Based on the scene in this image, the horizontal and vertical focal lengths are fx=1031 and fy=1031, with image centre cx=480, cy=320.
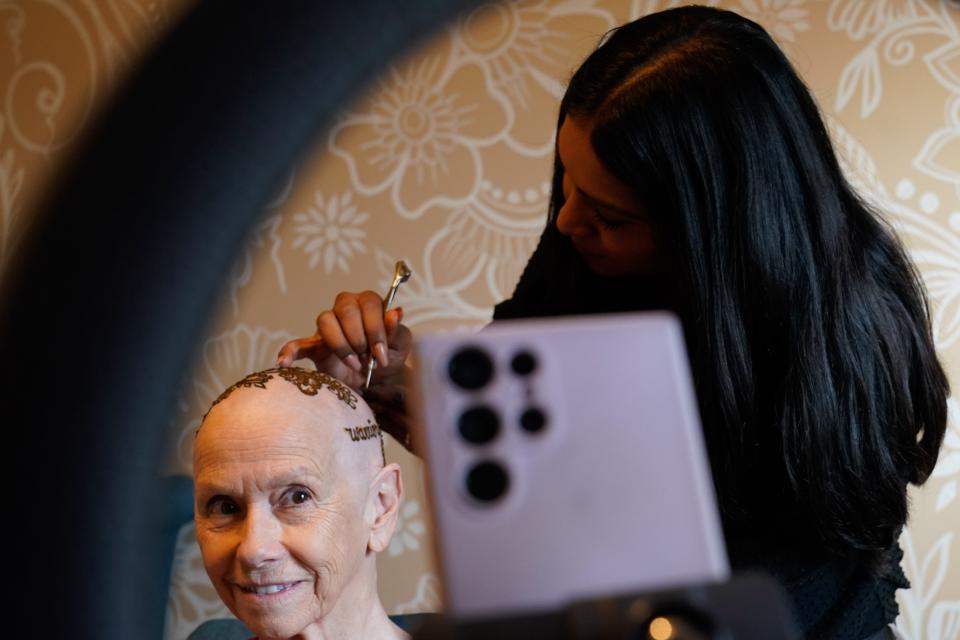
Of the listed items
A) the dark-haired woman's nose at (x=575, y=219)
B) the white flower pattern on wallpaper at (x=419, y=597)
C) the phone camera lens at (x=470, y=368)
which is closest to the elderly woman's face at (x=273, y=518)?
the dark-haired woman's nose at (x=575, y=219)

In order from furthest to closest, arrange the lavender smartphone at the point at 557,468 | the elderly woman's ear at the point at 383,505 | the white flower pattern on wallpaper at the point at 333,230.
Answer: the white flower pattern on wallpaper at the point at 333,230 < the elderly woman's ear at the point at 383,505 < the lavender smartphone at the point at 557,468

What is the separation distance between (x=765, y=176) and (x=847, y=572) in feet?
1.44

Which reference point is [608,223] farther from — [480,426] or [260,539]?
[480,426]

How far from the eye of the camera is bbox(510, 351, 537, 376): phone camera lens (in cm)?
23

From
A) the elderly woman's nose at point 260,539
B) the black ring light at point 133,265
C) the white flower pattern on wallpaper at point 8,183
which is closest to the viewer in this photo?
the black ring light at point 133,265

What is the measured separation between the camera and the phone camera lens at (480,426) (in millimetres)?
235

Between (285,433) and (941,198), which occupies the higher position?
(941,198)

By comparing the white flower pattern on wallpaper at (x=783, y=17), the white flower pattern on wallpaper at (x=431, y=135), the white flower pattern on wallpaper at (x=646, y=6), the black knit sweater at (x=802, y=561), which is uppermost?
the white flower pattern on wallpaper at (x=646, y=6)

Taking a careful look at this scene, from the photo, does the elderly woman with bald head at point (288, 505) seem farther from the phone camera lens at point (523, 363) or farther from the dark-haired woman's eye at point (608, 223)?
the phone camera lens at point (523, 363)

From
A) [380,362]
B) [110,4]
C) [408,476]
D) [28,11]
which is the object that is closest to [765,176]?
[380,362]

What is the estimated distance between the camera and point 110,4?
7.57 ft

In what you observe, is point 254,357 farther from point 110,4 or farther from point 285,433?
point 285,433

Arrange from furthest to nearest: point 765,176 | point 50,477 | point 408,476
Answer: point 408,476 < point 765,176 < point 50,477

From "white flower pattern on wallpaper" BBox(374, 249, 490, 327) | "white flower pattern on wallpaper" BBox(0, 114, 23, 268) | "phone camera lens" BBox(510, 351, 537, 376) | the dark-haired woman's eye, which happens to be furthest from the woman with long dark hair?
"white flower pattern on wallpaper" BBox(0, 114, 23, 268)
